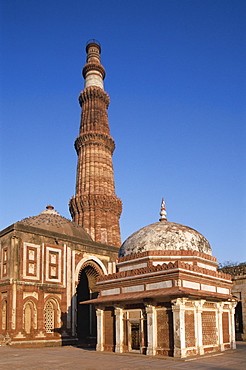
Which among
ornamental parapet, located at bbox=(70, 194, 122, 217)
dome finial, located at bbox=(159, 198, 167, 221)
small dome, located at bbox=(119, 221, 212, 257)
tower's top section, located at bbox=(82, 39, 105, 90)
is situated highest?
tower's top section, located at bbox=(82, 39, 105, 90)

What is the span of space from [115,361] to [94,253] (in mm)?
15781

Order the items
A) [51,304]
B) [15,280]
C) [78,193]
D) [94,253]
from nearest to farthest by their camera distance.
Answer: [15,280] < [51,304] < [94,253] < [78,193]

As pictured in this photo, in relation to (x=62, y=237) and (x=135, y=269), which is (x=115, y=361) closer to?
(x=135, y=269)

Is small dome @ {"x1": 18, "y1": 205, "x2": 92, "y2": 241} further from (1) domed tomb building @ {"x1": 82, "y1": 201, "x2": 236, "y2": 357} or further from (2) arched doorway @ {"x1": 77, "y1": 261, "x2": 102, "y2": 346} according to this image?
(1) domed tomb building @ {"x1": 82, "y1": 201, "x2": 236, "y2": 357}

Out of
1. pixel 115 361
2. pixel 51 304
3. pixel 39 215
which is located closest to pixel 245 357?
pixel 115 361

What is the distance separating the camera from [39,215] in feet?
106

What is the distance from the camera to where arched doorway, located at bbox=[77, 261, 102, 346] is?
97.9ft

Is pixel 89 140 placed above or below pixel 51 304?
above

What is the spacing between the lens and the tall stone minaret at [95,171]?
140 ft

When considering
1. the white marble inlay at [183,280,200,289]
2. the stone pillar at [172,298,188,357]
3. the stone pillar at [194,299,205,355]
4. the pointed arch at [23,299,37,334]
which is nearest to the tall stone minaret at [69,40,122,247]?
the pointed arch at [23,299,37,334]

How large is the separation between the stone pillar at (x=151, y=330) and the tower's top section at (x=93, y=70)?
36.9m

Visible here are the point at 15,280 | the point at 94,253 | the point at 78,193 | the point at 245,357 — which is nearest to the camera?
the point at 245,357

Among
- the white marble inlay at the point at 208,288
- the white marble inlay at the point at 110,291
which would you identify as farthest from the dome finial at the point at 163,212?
the white marble inlay at the point at 110,291

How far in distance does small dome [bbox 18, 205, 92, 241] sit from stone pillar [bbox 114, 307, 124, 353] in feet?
42.9
